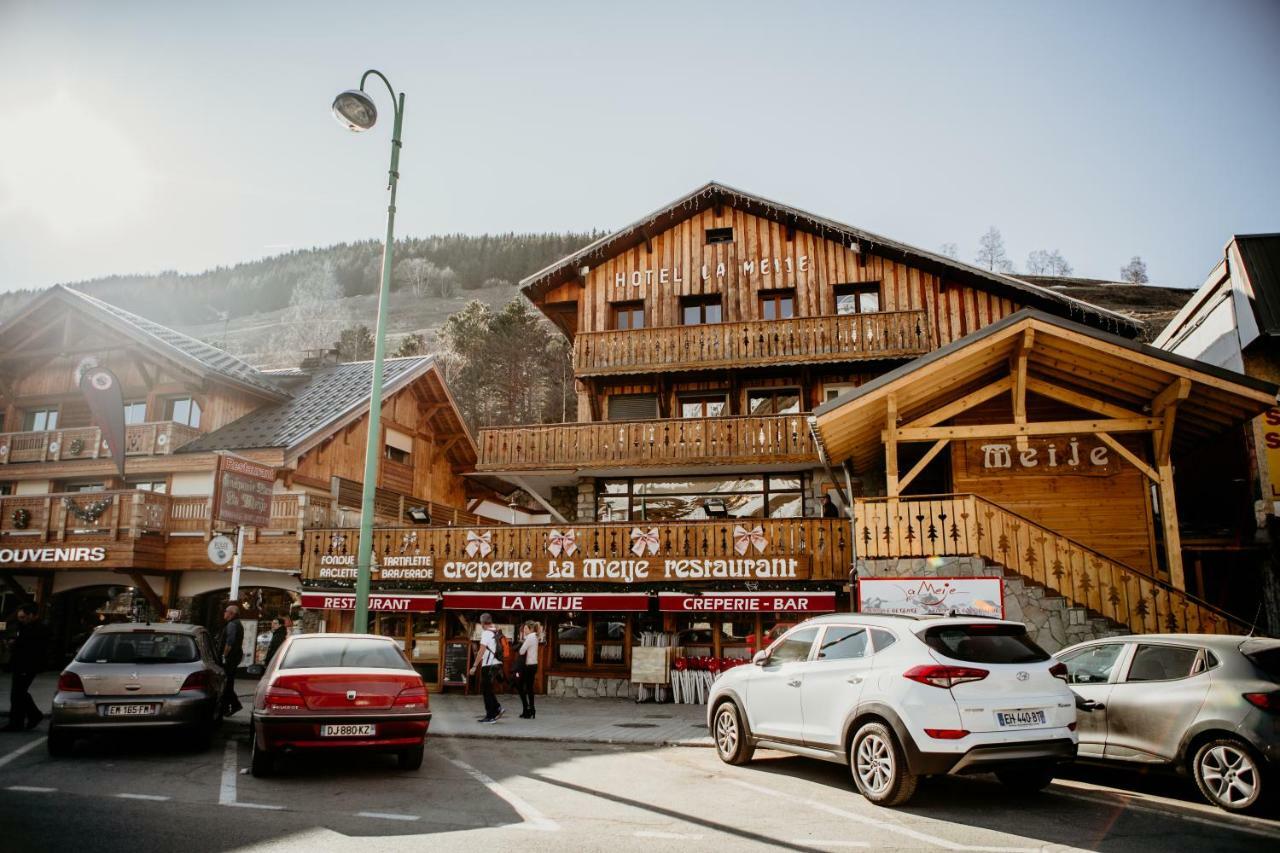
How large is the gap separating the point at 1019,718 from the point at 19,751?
11695 mm

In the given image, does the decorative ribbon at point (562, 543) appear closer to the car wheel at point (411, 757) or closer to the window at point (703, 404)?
the window at point (703, 404)

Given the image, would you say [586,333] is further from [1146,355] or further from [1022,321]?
[1146,355]

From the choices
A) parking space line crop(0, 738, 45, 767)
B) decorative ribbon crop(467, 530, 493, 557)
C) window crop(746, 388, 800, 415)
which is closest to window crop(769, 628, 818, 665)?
parking space line crop(0, 738, 45, 767)

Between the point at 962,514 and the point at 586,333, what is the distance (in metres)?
13.2

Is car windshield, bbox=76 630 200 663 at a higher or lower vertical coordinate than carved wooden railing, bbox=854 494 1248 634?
lower

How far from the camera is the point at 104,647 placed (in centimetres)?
1084

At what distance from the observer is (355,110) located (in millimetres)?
12133

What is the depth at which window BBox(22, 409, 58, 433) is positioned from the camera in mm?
29391

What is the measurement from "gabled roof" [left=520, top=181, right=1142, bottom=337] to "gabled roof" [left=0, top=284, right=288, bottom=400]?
32.4ft

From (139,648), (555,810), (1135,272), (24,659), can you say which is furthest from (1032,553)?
(1135,272)

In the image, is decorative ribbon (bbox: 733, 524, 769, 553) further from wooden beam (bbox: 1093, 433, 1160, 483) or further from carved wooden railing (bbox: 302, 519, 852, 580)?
wooden beam (bbox: 1093, 433, 1160, 483)

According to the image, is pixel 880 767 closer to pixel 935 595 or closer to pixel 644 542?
pixel 935 595

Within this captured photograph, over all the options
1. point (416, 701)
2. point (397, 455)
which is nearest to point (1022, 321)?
point (416, 701)

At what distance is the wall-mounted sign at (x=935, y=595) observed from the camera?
12977mm
